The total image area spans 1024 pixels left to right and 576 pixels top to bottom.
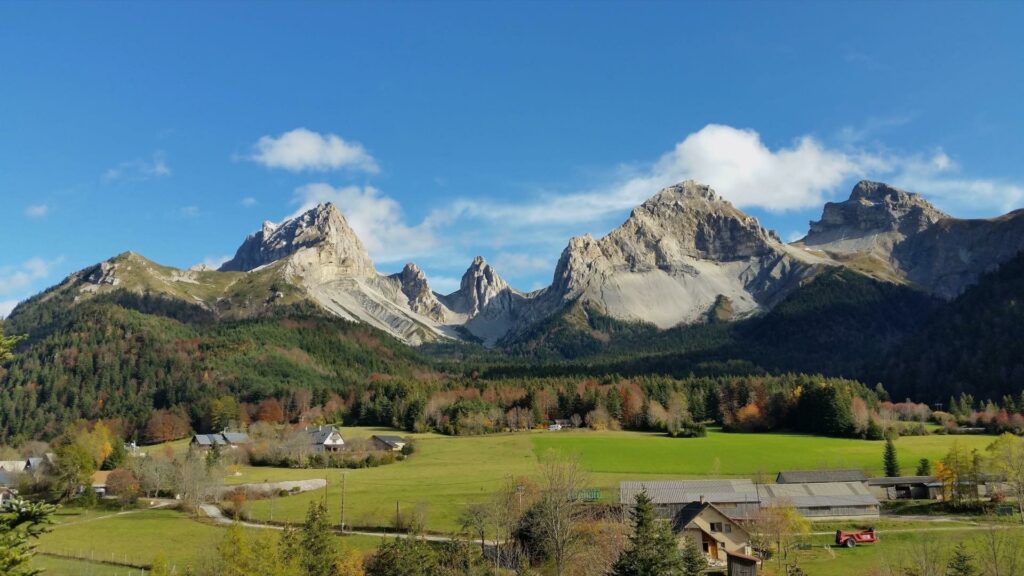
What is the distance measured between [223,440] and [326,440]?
1035 inches

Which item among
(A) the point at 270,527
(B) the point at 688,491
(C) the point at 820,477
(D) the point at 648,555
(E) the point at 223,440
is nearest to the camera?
(D) the point at 648,555

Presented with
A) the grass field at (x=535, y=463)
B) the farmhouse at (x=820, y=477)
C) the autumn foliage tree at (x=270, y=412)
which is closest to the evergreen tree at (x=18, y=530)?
the grass field at (x=535, y=463)

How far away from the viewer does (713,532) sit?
6291 cm

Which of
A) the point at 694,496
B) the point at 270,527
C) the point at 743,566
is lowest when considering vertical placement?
the point at 270,527

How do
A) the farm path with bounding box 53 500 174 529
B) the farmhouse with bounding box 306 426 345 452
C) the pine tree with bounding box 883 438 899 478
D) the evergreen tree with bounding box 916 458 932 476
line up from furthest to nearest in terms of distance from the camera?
the farmhouse with bounding box 306 426 345 452, the pine tree with bounding box 883 438 899 478, the evergreen tree with bounding box 916 458 932 476, the farm path with bounding box 53 500 174 529

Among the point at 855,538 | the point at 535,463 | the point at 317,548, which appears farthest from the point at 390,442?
the point at 855,538

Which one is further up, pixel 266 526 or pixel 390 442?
pixel 390 442

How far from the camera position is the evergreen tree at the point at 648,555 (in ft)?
132

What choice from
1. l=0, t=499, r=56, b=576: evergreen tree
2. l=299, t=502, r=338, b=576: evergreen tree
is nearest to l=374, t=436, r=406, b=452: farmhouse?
l=299, t=502, r=338, b=576: evergreen tree

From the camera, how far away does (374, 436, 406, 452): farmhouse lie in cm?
12144

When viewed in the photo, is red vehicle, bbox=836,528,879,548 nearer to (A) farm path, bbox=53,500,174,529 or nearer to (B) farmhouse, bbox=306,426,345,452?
(A) farm path, bbox=53,500,174,529

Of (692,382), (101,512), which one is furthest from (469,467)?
(692,382)

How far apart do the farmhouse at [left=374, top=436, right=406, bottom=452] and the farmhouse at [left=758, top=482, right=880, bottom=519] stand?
63322mm

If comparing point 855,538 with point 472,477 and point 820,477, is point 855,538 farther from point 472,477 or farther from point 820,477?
point 472,477
